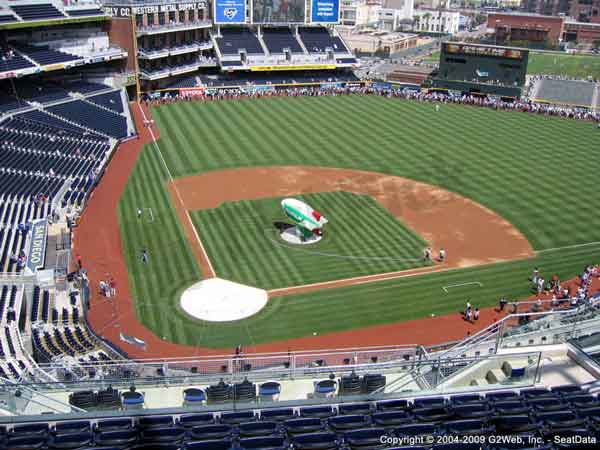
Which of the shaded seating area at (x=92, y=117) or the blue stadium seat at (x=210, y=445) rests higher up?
the blue stadium seat at (x=210, y=445)

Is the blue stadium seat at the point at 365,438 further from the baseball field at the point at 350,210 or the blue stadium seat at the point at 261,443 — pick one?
the baseball field at the point at 350,210

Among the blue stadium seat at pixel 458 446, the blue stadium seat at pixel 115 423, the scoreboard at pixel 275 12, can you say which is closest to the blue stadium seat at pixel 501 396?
the blue stadium seat at pixel 458 446

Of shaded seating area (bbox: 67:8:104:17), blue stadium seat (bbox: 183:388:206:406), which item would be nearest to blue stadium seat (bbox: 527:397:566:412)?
blue stadium seat (bbox: 183:388:206:406)

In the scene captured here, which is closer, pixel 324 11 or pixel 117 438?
pixel 117 438

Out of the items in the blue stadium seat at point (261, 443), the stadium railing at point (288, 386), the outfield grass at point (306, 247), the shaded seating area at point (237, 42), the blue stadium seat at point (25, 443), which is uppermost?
the shaded seating area at point (237, 42)

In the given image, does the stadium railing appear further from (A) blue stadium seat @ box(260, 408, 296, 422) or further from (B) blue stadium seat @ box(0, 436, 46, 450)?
(B) blue stadium seat @ box(0, 436, 46, 450)

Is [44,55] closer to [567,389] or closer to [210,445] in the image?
[210,445]

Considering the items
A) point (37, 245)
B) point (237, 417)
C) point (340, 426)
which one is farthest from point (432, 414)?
point (37, 245)

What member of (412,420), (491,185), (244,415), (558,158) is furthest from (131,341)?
(558,158)
